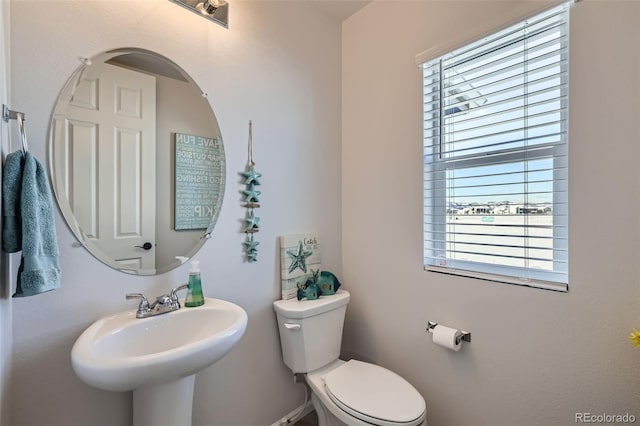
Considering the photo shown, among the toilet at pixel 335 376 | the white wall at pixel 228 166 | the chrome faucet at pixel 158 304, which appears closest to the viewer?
the white wall at pixel 228 166

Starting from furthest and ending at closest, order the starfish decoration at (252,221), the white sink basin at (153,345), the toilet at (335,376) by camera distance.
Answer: the starfish decoration at (252,221) → the toilet at (335,376) → the white sink basin at (153,345)

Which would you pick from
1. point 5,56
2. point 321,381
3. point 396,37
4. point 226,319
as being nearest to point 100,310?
point 226,319

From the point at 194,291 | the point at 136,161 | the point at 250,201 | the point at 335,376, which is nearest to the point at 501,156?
the point at 250,201

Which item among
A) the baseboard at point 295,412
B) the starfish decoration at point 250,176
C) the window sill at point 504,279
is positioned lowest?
the baseboard at point 295,412

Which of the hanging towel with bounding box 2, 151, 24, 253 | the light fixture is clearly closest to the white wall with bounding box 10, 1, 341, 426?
the light fixture

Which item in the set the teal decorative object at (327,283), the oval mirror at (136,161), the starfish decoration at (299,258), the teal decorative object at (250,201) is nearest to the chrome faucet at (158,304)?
the oval mirror at (136,161)

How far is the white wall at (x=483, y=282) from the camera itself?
981mm

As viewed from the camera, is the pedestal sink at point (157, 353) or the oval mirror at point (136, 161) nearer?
the pedestal sink at point (157, 353)

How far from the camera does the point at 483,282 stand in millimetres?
1291

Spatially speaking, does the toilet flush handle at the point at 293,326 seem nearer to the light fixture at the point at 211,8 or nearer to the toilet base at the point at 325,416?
the toilet base at the point at 325,416

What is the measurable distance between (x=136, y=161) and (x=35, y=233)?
44 centimetres

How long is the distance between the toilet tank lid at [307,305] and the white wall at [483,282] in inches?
11.1

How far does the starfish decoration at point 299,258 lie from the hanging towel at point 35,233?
3.20 ft

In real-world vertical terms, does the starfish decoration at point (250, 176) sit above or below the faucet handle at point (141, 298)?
above
